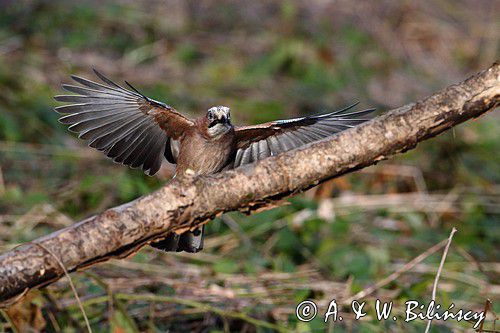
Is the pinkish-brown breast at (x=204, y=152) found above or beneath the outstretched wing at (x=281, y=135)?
beneath

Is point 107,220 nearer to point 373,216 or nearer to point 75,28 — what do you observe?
point 373,216

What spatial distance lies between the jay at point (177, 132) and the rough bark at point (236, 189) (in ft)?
2.40

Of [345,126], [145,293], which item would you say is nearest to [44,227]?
[145,293]

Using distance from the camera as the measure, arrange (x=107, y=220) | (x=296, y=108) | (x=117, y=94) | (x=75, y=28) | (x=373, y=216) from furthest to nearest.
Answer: (x=75, y=28)
(x=296, y=108)
(x=373, y=216)
(x=117, y=94)
(x=107, y=220)

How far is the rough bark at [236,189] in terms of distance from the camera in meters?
2.38

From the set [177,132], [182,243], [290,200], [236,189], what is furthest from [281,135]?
[290,200]

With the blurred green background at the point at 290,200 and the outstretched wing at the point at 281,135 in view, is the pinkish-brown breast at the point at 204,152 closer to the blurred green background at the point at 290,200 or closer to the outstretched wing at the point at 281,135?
the outstretched wing at the point at 281,135

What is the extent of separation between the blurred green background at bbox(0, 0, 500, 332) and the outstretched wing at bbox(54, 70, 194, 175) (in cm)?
55

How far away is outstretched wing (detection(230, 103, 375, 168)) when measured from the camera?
3480 mm

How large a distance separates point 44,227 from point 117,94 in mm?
1293

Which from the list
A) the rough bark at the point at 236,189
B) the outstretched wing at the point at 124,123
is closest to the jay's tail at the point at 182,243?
the outstretched wing at the point at 124,123

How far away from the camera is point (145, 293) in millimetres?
3596

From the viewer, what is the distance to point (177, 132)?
3721 mm

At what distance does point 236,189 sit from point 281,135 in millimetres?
1072
